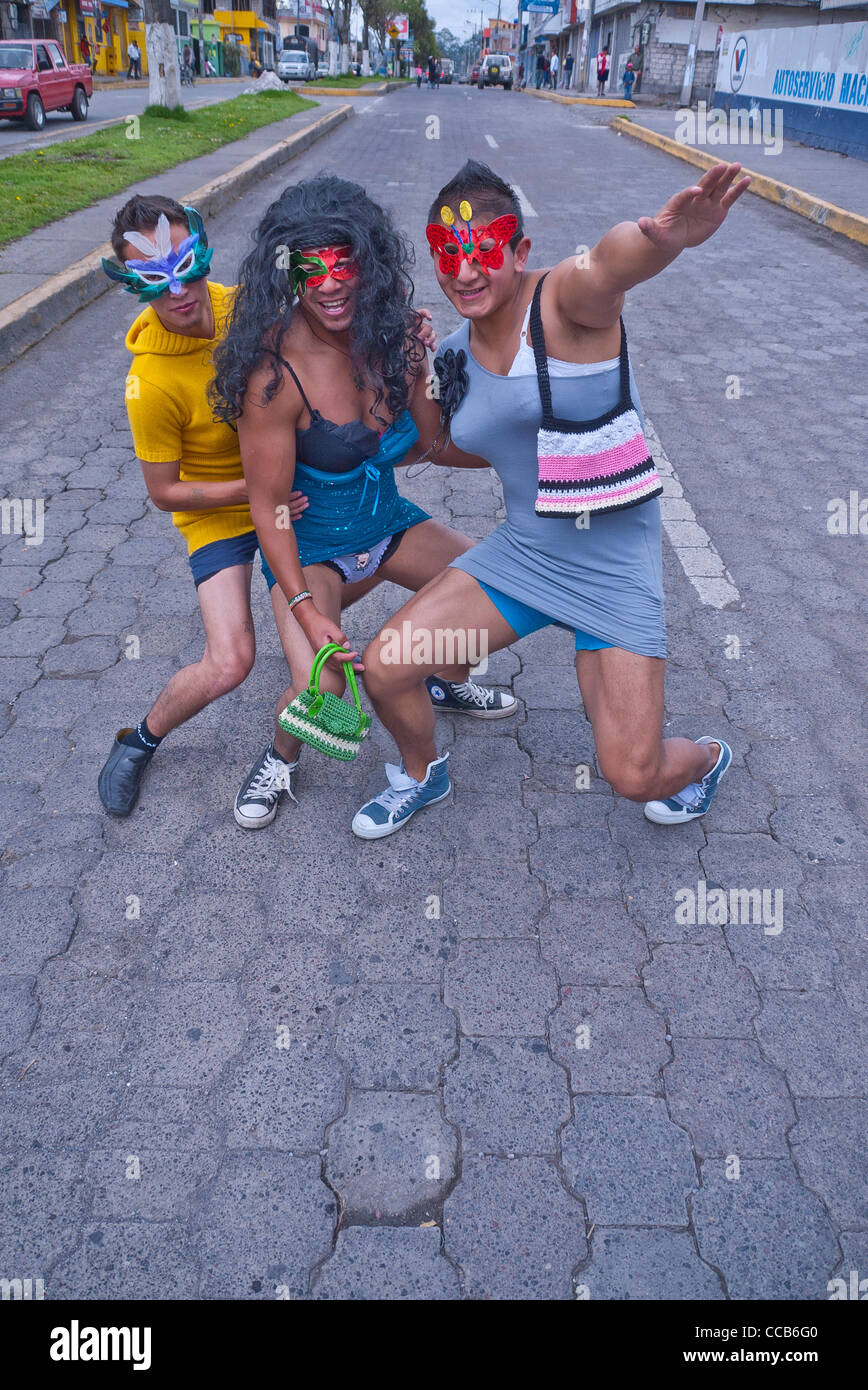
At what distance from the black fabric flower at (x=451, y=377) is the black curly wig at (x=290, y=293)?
4.2 inches

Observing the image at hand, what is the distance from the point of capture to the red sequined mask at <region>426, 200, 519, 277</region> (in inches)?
90.8

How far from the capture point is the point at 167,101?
17.3 metres

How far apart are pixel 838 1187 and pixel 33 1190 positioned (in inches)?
66.8

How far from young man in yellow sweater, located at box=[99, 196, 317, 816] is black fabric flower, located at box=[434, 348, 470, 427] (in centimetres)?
51

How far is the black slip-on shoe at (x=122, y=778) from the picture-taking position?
301cm

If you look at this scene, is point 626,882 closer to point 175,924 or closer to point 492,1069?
point 492,1069

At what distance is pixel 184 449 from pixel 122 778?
1.06 metres

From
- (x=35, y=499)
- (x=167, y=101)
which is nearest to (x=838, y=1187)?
(x=35, y=499)

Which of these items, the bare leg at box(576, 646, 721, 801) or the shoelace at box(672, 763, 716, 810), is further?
the shoelace at box(672, 763, 716, 810)

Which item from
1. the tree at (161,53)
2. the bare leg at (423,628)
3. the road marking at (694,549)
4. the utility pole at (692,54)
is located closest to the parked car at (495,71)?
the utility pole at (692,54)

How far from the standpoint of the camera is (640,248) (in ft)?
6.70

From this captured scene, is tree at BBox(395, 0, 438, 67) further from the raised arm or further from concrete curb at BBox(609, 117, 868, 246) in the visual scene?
the raised arm

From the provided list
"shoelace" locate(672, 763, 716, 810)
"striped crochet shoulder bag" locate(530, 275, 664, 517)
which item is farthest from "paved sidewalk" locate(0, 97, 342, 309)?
"shoelace" locate(672, 763, 716, 810)

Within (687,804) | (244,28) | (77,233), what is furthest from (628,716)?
(244,28)
